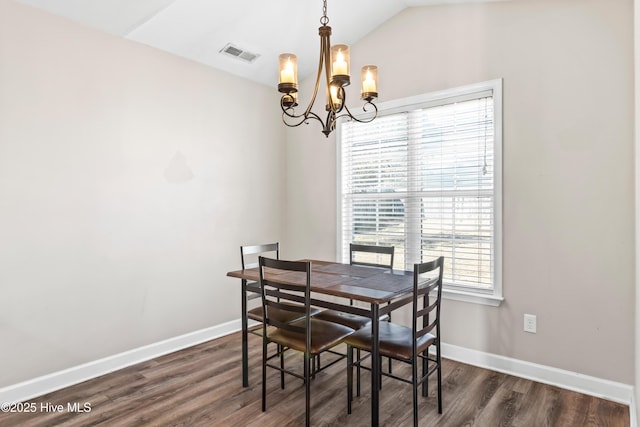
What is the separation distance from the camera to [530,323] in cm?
278

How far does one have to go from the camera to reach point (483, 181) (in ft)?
9.86

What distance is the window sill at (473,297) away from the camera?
291cm

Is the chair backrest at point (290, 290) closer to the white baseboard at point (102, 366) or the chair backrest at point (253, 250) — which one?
the chair backrest at point (253, 250)

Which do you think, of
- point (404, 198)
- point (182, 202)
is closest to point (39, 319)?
point (182, 202)

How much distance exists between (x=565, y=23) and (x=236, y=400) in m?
3.43

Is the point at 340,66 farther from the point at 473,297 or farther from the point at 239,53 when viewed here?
the point at 473,297

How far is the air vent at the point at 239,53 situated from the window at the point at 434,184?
1.10m

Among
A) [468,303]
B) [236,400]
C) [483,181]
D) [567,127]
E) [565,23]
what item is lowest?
[236,400]

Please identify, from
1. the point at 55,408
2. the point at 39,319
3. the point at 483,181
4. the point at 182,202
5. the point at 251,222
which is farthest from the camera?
the point at 251,222

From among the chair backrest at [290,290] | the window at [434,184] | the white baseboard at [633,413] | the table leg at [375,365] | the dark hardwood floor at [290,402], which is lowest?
the dark hardwood floor at [290,402]

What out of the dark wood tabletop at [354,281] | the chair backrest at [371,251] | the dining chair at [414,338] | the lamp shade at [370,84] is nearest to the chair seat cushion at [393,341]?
the dining chair at [414,338]

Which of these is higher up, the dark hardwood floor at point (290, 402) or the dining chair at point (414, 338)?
the dining chair at point (414, 338)

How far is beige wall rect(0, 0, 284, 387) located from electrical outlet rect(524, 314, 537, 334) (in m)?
2.63

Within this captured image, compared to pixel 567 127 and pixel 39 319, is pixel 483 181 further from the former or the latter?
pixel 39 319
